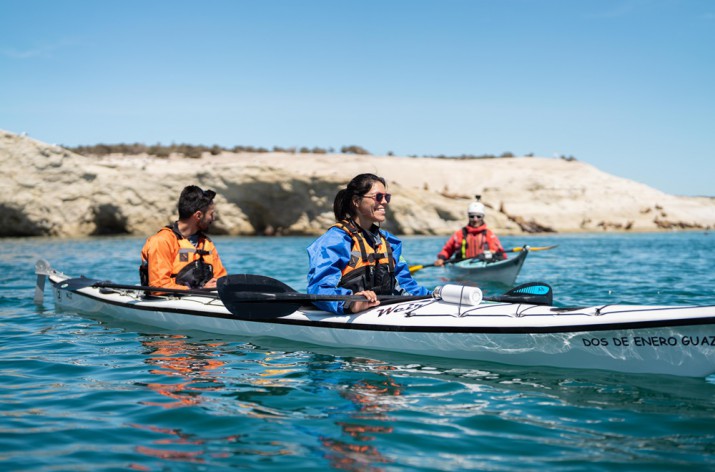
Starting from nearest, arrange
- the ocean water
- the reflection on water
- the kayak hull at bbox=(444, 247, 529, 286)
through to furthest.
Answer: the ocean water < the reflection on water < the kayak hull at bbox=(444, 247, 529, 286)

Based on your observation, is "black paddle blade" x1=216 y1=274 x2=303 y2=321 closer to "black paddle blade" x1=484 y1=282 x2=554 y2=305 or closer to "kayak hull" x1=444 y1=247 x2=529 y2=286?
"black paddle blade" x1=484 y1=282 x2=554 y2=305

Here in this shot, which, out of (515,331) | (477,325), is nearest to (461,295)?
(477,325)

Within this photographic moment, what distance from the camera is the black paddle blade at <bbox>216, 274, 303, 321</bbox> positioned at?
5375 mm

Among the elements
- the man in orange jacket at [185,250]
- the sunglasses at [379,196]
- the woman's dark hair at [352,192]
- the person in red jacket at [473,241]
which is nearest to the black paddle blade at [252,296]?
the woman's dark hair at [352,192]

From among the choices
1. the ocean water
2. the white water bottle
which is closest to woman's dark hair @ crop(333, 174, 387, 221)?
the white water bottle

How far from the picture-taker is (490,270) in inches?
436

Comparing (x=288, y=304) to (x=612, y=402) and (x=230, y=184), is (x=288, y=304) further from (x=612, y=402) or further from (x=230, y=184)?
(x=230, y=184)

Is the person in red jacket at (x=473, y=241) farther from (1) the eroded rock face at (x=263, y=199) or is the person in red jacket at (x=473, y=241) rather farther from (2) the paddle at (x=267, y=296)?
(1) the eroded rock face at (x=263, y=199)

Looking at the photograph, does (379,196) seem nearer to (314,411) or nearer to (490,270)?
(314,411)

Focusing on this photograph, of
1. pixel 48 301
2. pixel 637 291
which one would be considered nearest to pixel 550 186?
pixel 637 291

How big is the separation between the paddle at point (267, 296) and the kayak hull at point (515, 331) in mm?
116

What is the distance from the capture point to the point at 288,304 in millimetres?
5508

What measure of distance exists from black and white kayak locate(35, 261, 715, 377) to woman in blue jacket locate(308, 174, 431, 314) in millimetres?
160

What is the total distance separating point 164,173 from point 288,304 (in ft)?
71.2
